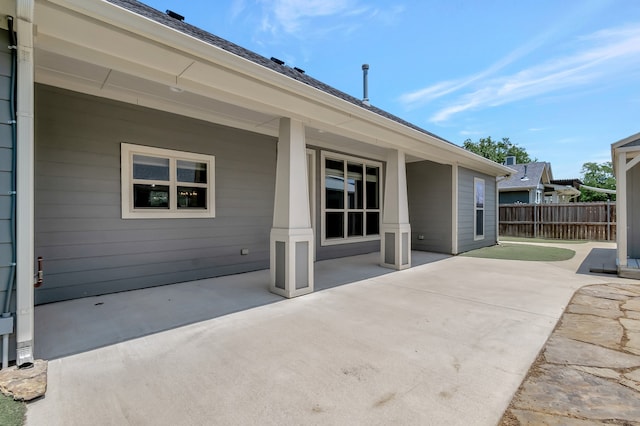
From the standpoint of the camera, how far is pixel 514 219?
14805 mm

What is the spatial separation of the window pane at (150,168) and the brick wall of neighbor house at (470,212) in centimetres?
780

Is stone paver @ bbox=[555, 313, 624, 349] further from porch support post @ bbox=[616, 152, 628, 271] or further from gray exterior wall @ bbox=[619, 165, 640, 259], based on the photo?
gray exterior wall @ bbox=[619, 165, 640, 259]

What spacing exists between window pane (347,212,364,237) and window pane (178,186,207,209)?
3926mm

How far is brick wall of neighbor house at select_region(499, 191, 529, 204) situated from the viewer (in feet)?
60.8

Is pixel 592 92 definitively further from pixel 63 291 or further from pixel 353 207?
pixel 63 291

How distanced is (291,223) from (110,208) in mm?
2616

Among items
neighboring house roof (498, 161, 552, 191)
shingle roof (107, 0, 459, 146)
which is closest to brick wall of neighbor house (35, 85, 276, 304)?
shingle roof (107, 0, 459, 146)

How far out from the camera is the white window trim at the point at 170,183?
4.45 metres

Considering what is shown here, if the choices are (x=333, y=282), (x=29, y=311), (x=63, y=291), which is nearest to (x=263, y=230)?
(x=333, y=282)

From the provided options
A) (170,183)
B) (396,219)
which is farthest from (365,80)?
(170,183)

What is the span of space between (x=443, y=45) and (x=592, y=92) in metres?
9.00

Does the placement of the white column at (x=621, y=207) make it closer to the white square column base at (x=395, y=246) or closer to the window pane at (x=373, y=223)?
the white square column base at (x=395, y=246)

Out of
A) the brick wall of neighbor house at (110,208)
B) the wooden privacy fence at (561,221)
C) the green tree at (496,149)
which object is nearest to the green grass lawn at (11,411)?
the brick wall of neighbor house at (110,208)

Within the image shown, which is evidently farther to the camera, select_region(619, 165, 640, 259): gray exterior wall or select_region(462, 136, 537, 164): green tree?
select_region(462, 136, 537, 164): green tree
